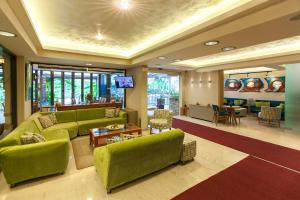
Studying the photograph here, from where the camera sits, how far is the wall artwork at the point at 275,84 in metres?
8.10

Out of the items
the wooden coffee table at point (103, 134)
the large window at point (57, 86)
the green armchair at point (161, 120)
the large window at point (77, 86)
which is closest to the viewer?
the wooden coffee table at point (103, 134)

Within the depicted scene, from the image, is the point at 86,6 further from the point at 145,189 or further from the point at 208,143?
the point at 208,143

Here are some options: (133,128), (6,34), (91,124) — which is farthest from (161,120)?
(6,34)

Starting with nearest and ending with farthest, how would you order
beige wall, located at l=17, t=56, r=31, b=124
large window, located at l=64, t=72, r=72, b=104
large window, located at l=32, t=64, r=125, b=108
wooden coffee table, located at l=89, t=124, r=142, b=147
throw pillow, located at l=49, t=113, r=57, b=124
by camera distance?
wooden coffee table, located at l=89, t=124, r=142, b=147 → beige wall, located at l=17, t=56, r=31, b=124 → throw pillow, located at l=49, t=113, r=57, b=124 → large window, located at l=32, t=64, r=125, b=108 → large window, located at l=64, t=72, r=72, b=104

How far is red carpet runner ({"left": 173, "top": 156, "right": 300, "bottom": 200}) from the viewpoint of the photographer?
2.27 m

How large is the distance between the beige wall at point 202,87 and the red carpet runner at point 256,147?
2.42 m

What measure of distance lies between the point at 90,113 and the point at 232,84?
9.27 meters

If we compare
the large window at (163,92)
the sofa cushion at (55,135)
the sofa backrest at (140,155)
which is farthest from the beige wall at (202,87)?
the sofa cushion at (55,135)

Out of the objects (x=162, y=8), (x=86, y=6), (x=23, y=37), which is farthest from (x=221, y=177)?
(x=23, y=37)

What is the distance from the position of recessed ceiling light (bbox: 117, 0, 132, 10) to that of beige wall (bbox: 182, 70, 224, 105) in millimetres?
6174

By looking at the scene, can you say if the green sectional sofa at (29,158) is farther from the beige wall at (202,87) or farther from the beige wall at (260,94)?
the beige wall at (260,94)

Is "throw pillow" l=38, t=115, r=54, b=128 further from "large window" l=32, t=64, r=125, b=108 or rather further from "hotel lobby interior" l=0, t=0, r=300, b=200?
"large window" l=32, t=64, r=125, b=108

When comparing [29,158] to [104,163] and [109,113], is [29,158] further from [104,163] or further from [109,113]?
[109,113]

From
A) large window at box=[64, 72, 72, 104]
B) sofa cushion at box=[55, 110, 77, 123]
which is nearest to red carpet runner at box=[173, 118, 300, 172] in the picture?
sofa cushion at box=[55, 110, 77, 123]
